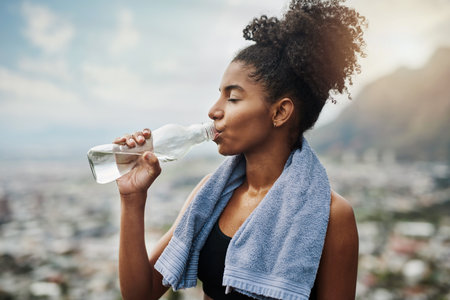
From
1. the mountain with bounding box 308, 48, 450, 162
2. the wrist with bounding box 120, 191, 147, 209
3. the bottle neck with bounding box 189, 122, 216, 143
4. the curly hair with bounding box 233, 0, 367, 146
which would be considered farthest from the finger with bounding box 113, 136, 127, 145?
the mountain with bounding box 308, 48, 450, 162

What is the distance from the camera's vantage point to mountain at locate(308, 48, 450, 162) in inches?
442

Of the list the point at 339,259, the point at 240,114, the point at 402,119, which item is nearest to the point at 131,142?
the point at 240,114

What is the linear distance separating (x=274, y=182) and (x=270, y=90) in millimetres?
397

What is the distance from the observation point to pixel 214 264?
4.51 ft

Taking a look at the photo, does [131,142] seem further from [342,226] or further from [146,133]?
[342,226]

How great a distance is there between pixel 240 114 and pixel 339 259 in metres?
0.64

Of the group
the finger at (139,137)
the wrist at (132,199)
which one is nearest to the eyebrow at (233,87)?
the finger at (139,137)

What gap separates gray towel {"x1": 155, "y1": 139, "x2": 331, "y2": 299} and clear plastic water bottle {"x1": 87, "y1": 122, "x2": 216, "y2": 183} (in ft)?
0.79

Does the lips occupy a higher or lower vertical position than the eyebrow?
lower

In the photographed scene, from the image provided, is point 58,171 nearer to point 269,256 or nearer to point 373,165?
point 373,165

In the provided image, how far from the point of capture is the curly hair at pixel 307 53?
1.33 metres

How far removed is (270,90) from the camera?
1.34 metres

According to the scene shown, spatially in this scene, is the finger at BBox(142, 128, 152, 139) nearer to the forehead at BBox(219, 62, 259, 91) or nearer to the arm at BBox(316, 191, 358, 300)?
the forehead at BBox(219, 62, 259, 91)

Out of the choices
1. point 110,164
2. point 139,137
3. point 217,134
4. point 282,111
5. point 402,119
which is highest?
point 402,119
